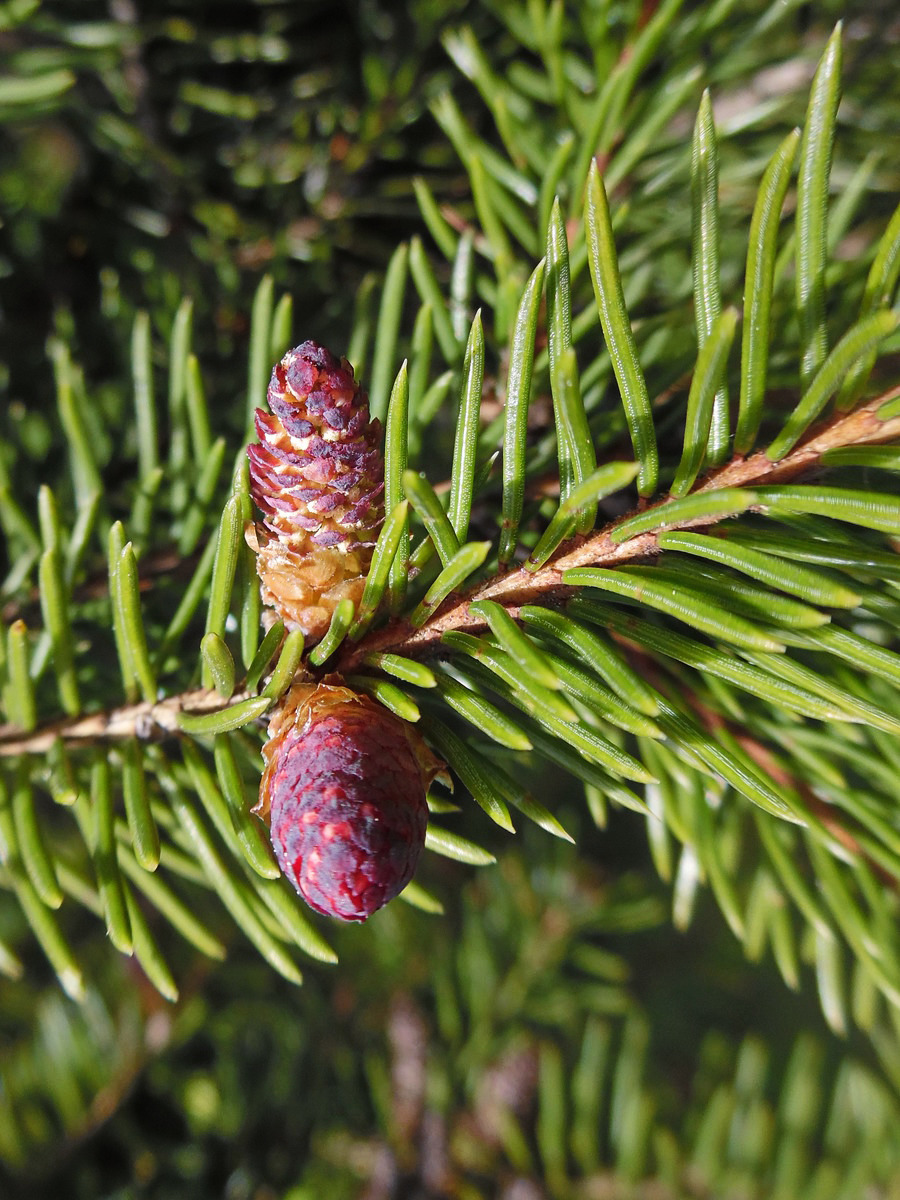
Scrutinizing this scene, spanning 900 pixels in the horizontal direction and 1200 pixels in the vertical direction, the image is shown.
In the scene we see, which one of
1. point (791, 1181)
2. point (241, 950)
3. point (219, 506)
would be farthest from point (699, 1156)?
point (219, 506)

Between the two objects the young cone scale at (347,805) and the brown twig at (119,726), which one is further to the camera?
the brown twig at (119,726)

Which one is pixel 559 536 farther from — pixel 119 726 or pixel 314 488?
pixel 119 726

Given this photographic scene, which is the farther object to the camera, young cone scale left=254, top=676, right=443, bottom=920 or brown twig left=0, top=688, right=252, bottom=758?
brown twig left=0, top=688, right=252, bottom=758

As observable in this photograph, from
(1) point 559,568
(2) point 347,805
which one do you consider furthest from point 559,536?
(2) point 347,805

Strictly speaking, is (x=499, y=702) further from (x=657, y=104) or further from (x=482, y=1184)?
(x=482, y=1184)

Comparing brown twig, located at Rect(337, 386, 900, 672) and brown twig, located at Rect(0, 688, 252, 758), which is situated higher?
brown twig, located at Rect(337, 386, 900, 672)
